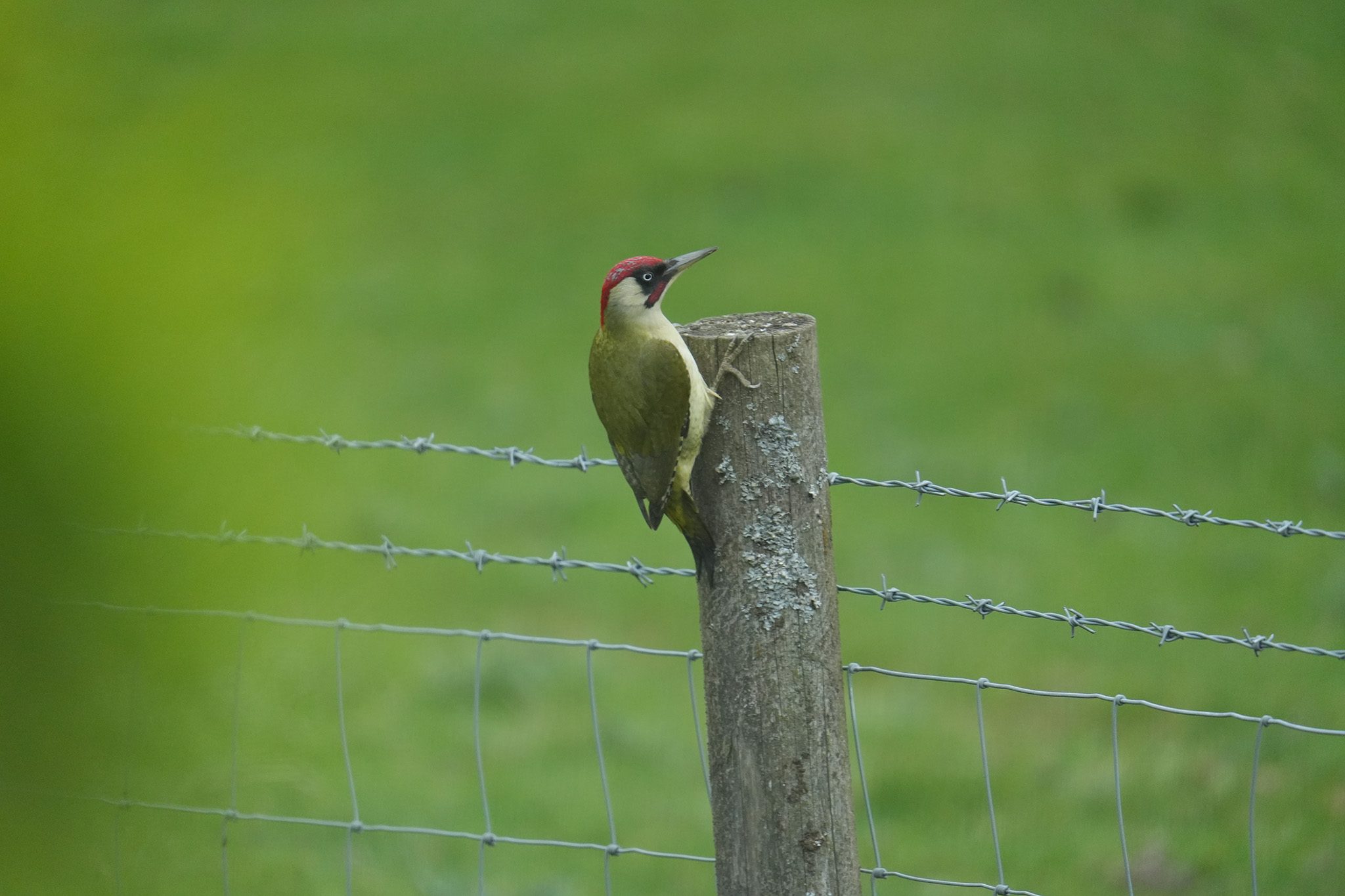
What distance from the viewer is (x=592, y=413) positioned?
11258 millimetres

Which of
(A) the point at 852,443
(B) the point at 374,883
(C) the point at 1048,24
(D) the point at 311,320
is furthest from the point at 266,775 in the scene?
(C) the point at 1048,24

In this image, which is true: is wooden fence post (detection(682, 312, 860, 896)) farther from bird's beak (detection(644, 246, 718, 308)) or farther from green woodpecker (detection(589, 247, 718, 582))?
bird's beak (detection(644, 246, 718, 308))

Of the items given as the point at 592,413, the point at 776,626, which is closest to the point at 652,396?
the point at 776,626

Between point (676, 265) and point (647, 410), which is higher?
point (676, 265)

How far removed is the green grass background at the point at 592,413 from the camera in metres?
0.92

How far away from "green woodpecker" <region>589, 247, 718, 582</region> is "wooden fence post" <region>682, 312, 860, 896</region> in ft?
0.26

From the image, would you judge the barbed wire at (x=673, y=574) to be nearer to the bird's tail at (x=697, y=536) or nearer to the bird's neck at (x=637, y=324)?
the bird's tail at (x=697, y=536)

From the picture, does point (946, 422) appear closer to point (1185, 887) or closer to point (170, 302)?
point (1185, 887)

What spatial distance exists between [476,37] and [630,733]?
14.7 metres

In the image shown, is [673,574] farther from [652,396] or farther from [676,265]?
[676,265]

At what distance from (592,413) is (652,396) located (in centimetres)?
784

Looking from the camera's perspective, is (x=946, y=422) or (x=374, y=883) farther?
(x=946, y=422)

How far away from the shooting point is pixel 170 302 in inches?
34.6

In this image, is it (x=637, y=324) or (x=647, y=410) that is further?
(x=637, y=324)
